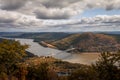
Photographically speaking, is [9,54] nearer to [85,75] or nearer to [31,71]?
[31,71]

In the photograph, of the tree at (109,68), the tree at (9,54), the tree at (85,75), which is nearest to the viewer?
the tree at (109,68)

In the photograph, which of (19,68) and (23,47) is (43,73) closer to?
(19,68)

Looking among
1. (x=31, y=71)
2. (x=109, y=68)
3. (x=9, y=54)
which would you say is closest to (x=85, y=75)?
(x=9, y=54)

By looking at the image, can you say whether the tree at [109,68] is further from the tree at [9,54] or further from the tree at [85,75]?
the tree at [9,54]

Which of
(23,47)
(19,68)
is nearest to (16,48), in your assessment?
(23,47)

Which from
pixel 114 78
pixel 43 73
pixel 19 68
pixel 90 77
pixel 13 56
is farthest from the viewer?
pixel 43 73

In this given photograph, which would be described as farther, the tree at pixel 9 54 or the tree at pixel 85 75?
the tree at pixel 85 75

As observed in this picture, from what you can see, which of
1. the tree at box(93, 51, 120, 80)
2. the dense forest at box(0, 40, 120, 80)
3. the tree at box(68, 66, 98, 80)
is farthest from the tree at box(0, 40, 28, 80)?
the tree at box(93, 51, 120, 80)

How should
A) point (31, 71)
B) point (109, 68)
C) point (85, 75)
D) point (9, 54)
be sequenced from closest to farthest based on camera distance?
point (109, 68)
point (9, 54)
point (85, 75)
point (31, 71)

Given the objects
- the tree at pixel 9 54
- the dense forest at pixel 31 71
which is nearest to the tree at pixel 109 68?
the dense forest at pixel 31 71

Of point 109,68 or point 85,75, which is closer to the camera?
point 109,68

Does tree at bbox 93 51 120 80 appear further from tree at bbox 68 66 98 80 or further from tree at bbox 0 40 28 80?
tree at bbox 0 40 28 80
